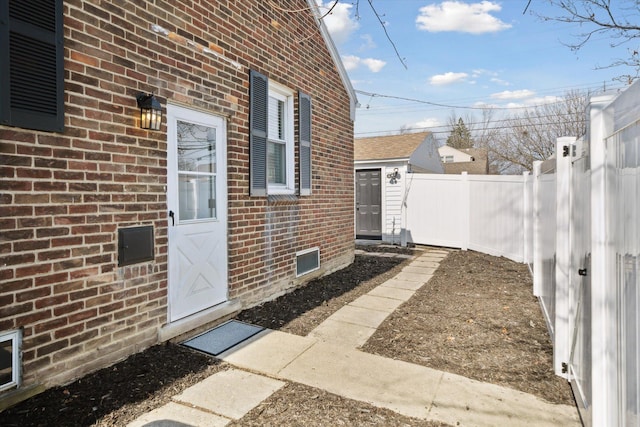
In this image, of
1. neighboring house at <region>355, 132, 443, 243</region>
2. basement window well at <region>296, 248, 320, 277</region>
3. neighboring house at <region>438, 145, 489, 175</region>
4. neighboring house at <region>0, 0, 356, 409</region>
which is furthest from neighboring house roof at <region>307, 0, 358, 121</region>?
neighboring house at <region>438, 145, 489, 175</region>

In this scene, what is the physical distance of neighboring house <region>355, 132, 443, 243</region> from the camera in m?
11.1

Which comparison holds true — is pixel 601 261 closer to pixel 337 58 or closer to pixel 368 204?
pixel 337 58

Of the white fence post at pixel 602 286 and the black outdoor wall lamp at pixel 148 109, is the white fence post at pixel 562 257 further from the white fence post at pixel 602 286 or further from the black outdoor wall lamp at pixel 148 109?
the black outdoor wall lamp at pixel 148 109

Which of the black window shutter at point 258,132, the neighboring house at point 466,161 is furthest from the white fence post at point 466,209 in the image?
the neighboring house at point 466,161

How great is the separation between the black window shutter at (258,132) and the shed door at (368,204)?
7095 millimetres

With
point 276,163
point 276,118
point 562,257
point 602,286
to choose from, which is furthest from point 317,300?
point 602,286

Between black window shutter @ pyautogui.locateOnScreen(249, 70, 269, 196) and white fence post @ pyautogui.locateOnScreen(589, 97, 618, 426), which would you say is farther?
black window shutter @ pyautogui.locateOnScreen(249, 70, 269, 196)

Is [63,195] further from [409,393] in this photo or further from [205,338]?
[409,393]

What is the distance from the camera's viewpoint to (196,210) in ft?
13.2

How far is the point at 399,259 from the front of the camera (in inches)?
347

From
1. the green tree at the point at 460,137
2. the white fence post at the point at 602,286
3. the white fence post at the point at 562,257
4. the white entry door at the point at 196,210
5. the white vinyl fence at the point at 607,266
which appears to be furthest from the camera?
the green tree at the point at 460,137

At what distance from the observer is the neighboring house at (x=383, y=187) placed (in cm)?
1108

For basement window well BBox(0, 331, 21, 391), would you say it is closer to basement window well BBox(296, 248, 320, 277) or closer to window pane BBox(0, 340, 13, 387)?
window pane BBox(0, 340, 13, 387)

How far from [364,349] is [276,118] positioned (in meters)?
3.58
